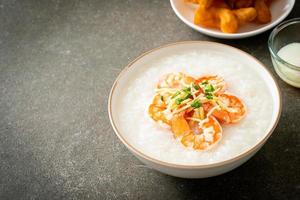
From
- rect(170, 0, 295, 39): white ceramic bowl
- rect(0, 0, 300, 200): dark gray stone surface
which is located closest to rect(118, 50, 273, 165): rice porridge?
rect(0, 0, 300, 200): dark gray stone surface

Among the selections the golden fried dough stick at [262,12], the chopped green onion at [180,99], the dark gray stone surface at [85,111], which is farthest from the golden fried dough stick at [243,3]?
the chopped green onion at [180,99]

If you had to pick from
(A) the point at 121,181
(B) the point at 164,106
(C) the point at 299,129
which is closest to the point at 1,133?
(A) the point at 121,181

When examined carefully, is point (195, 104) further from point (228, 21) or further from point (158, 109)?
point (228, 21)

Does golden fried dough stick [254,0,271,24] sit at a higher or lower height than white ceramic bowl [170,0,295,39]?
higher

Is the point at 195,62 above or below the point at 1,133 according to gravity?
above

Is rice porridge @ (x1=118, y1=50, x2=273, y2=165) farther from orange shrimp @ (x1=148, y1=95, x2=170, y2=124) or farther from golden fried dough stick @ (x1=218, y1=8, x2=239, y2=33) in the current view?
golden fried dough stick @ (x1=218, y1=8, x2=239, y2=33)

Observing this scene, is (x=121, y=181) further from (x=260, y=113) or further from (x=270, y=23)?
(x=270, y=23)

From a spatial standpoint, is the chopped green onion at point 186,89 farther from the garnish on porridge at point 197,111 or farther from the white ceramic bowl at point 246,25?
the white ceramic bowl at point 246,25
